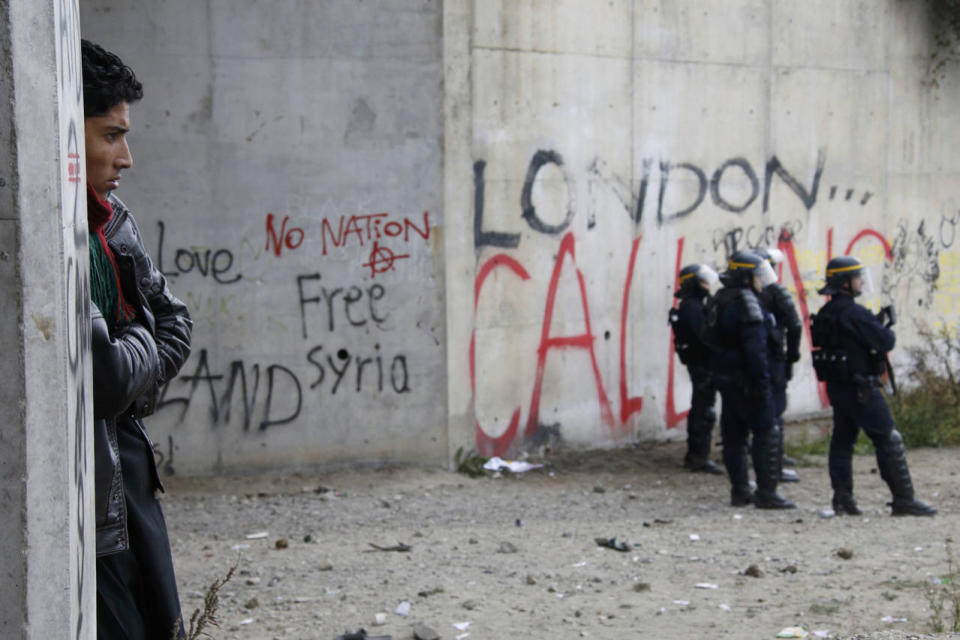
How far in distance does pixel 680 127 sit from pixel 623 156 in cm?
79

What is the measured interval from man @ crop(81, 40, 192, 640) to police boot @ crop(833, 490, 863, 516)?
604 cm

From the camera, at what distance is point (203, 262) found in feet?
27.1

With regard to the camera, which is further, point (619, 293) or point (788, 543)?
point (619, 293)

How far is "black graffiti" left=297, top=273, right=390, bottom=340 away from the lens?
8.48 metres

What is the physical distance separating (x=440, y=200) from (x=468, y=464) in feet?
7.08

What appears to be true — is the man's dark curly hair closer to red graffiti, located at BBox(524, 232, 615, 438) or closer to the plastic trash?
the plastic trash

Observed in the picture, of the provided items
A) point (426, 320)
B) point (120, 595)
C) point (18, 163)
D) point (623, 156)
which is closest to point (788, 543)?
point (426, 320)

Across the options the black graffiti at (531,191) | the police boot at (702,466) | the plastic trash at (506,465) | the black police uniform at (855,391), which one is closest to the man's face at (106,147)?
the black police uniform at (855,391)

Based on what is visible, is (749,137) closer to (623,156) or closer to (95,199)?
(623,156)

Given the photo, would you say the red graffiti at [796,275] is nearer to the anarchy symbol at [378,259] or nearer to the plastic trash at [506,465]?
the plastic trash at [506,465]

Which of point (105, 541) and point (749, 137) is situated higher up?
point (749, 137)

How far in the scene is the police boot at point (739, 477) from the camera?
322 inches

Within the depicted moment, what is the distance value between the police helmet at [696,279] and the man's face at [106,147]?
284 inches

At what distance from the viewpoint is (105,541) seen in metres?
2.58
